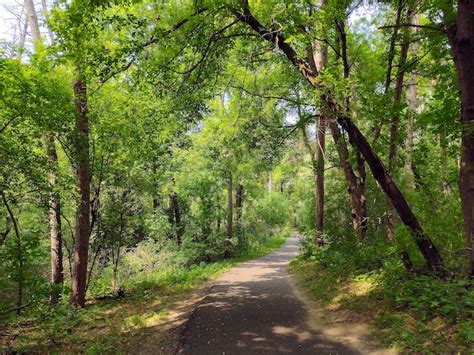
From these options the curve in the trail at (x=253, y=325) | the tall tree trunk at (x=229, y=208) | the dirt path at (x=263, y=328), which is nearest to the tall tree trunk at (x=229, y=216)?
the tall tree trunk at (x=229, y=208)

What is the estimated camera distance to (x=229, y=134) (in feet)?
44.5

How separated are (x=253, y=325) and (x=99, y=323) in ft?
12.0

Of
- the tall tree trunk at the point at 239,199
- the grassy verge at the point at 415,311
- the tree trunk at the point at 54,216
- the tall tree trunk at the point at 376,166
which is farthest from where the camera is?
the tall tree trunk at the point at 239,199

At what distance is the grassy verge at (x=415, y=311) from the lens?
15.0 ft

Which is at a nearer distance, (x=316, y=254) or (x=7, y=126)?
(x=7, y=126)

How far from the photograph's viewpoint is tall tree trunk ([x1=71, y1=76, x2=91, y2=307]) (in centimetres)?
831

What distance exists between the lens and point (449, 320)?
193 inches

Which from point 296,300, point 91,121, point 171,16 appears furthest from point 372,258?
point 91,121

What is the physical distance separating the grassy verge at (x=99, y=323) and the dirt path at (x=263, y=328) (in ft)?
3.78

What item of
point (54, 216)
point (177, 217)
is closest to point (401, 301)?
point (54, 216)

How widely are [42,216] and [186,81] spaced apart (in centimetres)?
683

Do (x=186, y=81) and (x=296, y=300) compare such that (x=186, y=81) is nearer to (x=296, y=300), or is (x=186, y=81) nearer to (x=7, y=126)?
(x=7, y=126)

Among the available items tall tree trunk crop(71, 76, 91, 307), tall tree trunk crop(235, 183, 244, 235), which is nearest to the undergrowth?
tall tree trunk crop(71, 76, 91, 307)

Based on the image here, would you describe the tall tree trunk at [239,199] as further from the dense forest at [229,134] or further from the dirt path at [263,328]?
the dirt path at [263,328]
